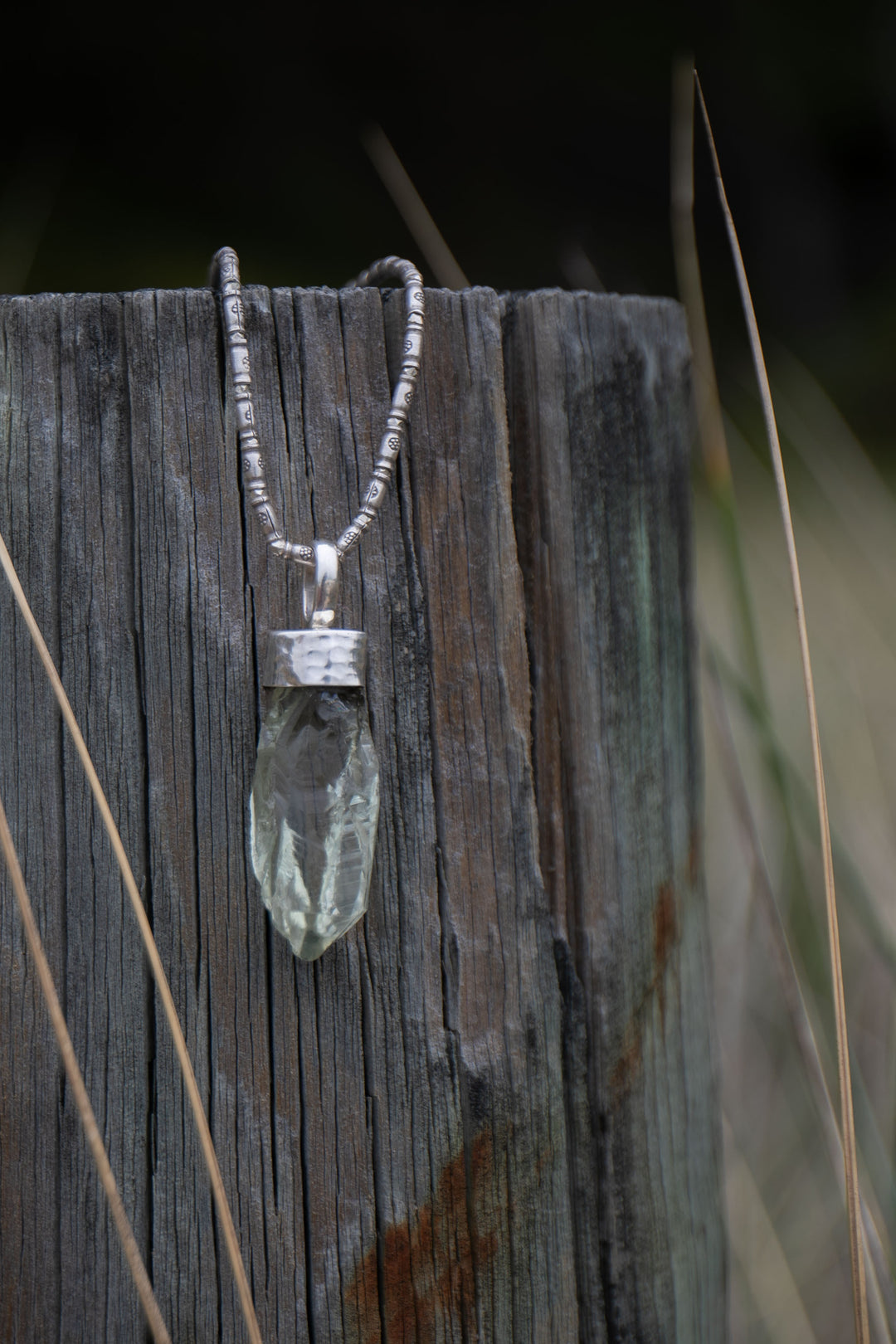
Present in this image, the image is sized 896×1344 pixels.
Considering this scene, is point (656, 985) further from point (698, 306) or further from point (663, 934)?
point (698, 306)

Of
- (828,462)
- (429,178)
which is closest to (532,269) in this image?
(429,178)

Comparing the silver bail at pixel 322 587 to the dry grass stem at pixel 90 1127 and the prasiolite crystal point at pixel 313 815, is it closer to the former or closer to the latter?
the prasiolite crystal point at pixel 313 815

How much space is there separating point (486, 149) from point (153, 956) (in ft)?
17.5

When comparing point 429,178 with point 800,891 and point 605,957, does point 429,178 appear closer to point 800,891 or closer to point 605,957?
point 800,891

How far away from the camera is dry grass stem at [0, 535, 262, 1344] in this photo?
68 centimetres

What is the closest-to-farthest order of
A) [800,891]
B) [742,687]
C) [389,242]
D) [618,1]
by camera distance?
[742,687] < [800,891] < [618,1] < [389,242]

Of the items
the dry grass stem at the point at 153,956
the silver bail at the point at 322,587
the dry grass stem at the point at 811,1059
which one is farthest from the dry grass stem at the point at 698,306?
the dry grass stem at the point at 153,956

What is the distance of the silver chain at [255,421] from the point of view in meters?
0.74

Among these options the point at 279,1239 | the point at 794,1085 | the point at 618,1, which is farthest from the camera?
the point at 618,1

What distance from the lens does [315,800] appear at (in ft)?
2.40

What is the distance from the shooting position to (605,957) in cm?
84

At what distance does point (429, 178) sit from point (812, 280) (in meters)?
2.33

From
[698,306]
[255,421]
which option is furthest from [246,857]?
[698,306]

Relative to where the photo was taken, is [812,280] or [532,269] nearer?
[532,269]
